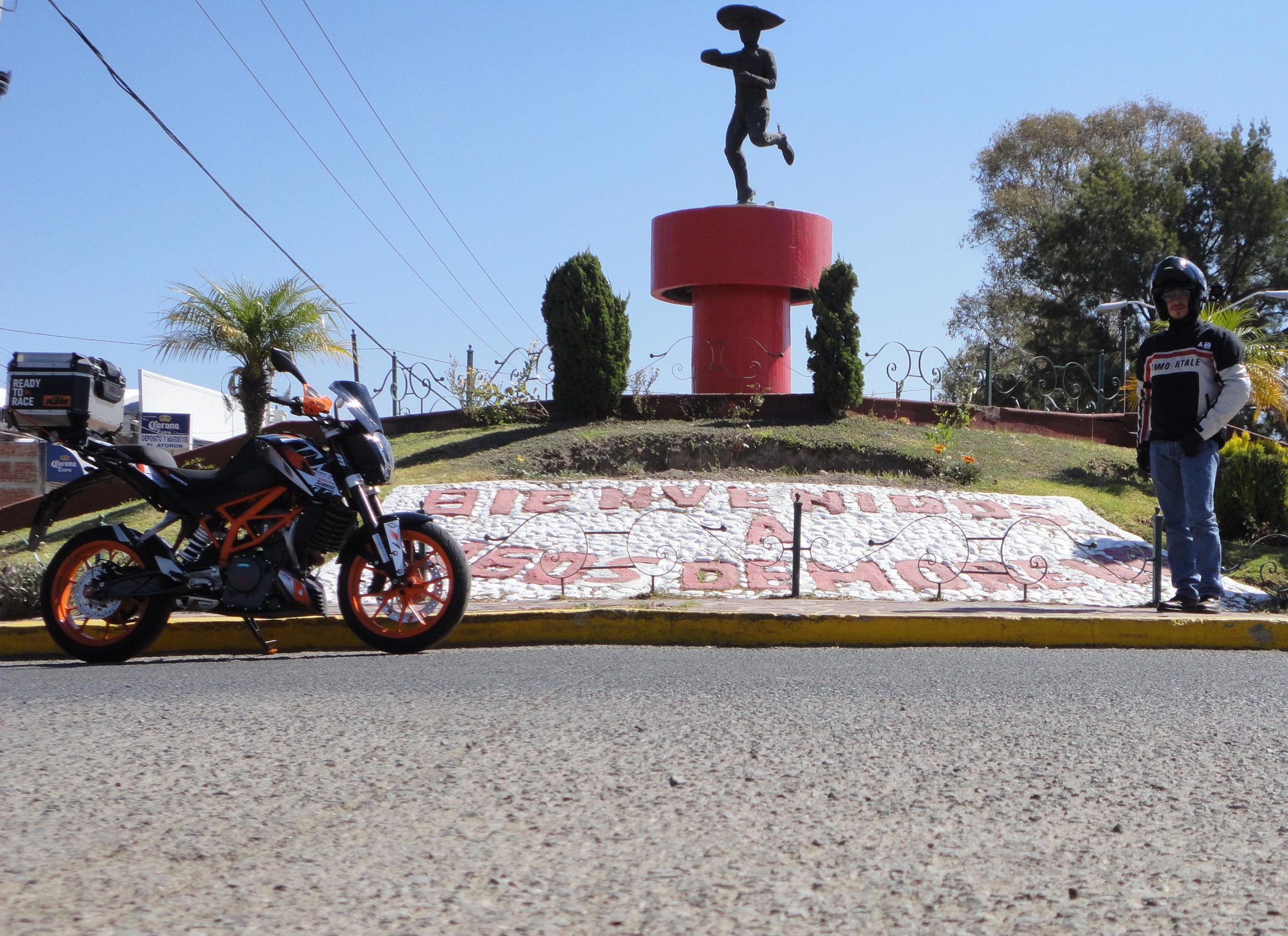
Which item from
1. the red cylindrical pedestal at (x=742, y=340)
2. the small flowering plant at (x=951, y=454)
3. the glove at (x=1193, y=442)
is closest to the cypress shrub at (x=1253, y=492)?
the small flowering plant at (x=951, y=454)

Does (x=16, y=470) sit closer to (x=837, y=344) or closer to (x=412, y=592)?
(x=837, y=344)

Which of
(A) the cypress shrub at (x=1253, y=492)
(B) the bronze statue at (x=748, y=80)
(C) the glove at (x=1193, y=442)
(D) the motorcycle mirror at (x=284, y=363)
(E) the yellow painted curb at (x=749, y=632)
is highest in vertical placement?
(B) the bronze statue at (x=748, y=80)

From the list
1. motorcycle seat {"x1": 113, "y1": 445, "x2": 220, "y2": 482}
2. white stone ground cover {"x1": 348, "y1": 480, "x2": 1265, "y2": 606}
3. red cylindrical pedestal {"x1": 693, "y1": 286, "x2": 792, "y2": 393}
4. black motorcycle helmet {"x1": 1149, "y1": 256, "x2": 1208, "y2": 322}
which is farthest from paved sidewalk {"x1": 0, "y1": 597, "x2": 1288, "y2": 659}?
red cylindrical pedestal {"x1": 693, "y1": 286, "x2": 792, "y2": 393}

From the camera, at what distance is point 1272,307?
36.9m

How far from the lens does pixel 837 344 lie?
16203mm

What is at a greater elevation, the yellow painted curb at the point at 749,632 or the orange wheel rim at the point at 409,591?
the orange wheel rim at the point at 409,591

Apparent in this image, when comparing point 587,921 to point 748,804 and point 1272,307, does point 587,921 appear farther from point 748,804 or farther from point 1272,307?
point 1272,307

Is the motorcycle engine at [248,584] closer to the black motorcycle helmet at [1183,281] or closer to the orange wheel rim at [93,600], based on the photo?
the orange wheel rim at [93,600]

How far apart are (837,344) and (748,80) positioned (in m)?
5.27

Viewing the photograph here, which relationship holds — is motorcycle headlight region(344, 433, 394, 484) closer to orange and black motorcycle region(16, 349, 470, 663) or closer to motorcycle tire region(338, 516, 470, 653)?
orange and black motorcycle region(16, 349, 470, 663)

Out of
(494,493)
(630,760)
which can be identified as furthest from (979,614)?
(494,493)

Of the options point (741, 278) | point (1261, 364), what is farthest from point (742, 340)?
point (1261, 364)

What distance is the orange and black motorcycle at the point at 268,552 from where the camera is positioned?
5.79m

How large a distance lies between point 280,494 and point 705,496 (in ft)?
22.2
